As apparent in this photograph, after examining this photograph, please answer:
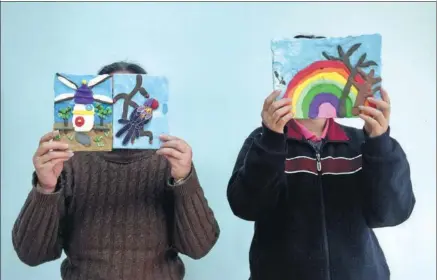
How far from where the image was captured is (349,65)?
0.99 metres

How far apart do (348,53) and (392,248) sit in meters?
0.88

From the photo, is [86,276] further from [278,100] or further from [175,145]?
[278,100]

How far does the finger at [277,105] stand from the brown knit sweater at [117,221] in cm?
23

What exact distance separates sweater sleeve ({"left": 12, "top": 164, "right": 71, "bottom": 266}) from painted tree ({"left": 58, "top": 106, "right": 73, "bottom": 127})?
0.14 metres

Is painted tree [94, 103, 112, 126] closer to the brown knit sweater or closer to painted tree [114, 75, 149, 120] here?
painted tree [114, 75, 149, 120]

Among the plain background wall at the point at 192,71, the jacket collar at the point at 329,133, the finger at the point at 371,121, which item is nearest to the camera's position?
the finger at the point at 371,121

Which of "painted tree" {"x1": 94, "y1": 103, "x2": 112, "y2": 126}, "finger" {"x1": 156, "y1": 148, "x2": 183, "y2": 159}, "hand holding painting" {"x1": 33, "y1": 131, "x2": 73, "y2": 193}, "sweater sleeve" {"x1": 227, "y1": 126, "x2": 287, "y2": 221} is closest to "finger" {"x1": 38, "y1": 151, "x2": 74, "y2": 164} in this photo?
"hand holding painting" {"x1": 33, "y1": 131, "x2": 73, "y2": 193}

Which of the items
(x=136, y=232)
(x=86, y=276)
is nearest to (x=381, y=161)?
(x=136, y=232)

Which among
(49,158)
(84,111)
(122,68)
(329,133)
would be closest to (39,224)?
(49,158)

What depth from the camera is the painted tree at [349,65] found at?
0.98 meters

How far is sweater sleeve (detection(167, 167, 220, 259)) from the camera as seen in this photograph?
1023 mm

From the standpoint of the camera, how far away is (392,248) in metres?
1.58

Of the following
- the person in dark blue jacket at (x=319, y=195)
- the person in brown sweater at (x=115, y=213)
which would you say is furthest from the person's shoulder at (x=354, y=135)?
the person in brown sweater at (x=115, y=213)

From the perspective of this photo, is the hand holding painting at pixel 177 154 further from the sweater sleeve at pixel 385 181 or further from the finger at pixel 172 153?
the sweater sleeve at pixel 385 181
